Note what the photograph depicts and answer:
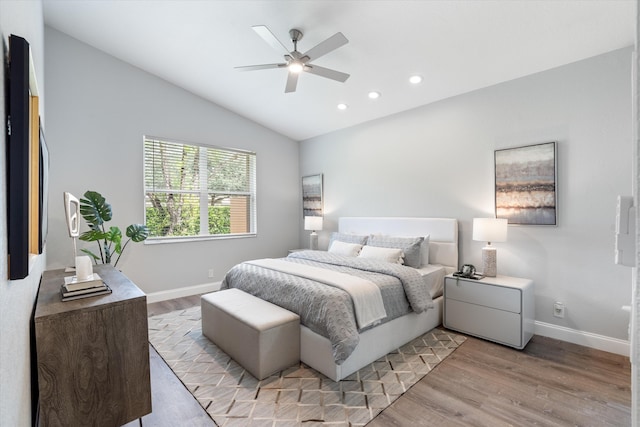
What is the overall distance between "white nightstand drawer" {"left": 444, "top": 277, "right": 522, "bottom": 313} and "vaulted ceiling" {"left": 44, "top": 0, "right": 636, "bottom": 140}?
2224 mm

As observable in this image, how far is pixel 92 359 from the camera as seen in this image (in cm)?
154

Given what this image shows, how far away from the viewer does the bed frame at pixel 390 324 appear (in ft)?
7.54

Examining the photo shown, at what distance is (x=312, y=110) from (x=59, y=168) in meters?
3.31

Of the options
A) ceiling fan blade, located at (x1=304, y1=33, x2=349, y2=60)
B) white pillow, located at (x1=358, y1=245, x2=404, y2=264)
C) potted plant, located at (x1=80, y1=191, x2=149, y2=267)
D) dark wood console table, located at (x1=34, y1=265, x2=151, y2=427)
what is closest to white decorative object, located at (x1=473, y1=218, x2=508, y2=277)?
white pillow, located at (x1=358, y1=245, x2=404, y2=264)

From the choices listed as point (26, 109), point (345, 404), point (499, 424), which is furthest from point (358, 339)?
point (26, 109)

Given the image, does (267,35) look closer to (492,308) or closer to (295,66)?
(295,66)

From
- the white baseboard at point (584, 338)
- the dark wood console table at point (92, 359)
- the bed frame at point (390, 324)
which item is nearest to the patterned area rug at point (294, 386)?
the bed frame at point (390, 324)

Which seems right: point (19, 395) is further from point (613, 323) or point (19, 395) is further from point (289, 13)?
point (613, 323)

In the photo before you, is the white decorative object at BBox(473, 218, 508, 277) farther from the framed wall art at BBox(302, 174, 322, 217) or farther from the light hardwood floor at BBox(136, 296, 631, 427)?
the framed wall art at BBox(302, 174, 322, 217)

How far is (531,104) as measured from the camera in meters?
3.10

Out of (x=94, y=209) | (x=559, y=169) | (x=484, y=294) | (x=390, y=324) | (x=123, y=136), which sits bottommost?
(x=390, y=324)

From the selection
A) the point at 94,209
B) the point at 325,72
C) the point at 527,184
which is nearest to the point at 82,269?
the point at 94,209

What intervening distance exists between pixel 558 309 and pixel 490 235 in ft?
3.16

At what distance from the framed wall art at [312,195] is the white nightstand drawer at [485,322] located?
2.92m
